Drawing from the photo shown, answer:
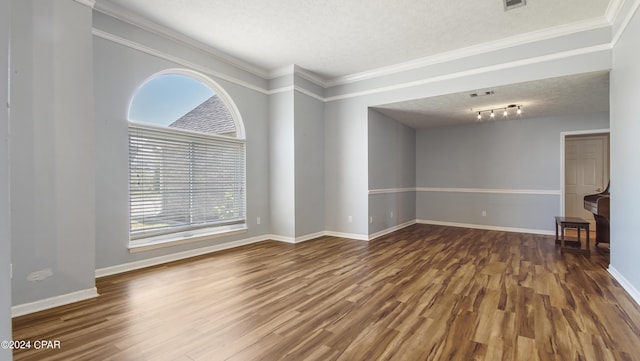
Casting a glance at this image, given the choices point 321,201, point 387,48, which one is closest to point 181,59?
point 387,48

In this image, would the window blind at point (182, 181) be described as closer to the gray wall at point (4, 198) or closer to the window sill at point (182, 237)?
the window sill at point (182, 237)

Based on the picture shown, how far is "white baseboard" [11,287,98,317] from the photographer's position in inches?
88.5

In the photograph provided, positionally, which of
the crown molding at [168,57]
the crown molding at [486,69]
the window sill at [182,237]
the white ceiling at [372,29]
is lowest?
the window sill at [182,237]

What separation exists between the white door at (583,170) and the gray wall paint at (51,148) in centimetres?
802

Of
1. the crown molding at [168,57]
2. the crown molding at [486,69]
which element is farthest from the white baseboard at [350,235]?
the crown molding at [168,57]

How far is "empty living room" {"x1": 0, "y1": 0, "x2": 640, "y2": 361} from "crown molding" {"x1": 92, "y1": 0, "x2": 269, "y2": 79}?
27mm

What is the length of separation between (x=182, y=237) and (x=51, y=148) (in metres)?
1.87

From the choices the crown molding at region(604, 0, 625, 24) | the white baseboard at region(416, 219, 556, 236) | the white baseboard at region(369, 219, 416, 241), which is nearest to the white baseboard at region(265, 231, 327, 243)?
the white baseboard at region(369, 219, 416, 241)

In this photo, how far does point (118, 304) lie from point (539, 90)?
18.6 feet

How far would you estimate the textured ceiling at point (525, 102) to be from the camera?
3926 mm

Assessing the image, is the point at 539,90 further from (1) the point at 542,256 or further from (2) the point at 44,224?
(2) the point at 44,224

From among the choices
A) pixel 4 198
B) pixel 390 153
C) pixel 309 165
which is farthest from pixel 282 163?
pixel 4 198

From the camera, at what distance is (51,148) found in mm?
2420

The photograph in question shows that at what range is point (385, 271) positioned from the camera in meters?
3.36
